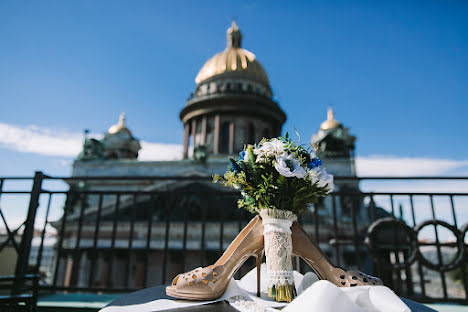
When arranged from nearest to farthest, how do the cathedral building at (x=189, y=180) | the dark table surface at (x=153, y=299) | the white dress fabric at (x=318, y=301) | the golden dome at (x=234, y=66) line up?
the white dress fabric at (x=318, y=301)
the dark table surface at (x=153, y=299)
the cathedral building at (x=189, y=180)
the golden dome at (x=234, y=66)

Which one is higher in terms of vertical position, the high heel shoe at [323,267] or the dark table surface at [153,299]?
the high heel shoe at [323,267]

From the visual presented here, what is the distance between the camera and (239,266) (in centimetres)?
190

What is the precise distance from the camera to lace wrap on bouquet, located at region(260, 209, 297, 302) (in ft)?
5.99

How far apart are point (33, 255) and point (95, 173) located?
67.1ft

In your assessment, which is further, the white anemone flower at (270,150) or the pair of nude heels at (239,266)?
the white anemone flower at (270,150)

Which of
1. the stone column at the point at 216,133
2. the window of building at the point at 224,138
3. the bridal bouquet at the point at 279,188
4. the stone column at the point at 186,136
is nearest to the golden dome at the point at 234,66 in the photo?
the stone column at the point at 186,136

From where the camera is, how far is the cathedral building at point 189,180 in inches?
578

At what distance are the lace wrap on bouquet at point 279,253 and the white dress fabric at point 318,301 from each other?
0.08m

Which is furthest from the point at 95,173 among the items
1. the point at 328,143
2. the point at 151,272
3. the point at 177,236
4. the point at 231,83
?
the point at 328,143

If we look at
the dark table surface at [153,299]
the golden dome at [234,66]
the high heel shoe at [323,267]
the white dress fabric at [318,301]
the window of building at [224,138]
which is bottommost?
the dark table surface at [153,299]

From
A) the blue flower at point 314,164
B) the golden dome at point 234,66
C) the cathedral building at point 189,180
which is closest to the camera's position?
the blue flower at point 314,164

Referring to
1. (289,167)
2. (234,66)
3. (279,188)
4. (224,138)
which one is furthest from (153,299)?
(234,66)

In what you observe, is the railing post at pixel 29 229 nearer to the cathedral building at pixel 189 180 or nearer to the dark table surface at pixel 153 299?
the cathedral building at pixel 189 180

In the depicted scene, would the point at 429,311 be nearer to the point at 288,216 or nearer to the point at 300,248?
the point at 300,248
